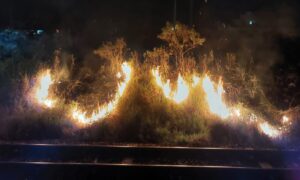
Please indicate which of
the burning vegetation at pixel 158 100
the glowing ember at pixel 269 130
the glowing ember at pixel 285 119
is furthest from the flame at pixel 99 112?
the glowing ember at pixel 285 119

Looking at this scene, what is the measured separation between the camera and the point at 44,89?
9.36 meters

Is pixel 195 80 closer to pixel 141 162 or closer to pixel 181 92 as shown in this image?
pixel 181 92

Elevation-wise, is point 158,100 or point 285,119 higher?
point 158,100

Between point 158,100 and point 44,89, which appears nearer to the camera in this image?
point 158,100

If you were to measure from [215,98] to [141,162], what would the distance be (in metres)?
2.77

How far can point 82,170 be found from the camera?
21.6 ft

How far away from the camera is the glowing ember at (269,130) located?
8.10 metres

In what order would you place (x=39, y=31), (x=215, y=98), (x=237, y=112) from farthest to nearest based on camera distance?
1. (x=39, y=31)
2. (x=215, y=98)
3. (x=237, y=112)

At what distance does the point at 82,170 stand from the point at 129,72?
11.0ft

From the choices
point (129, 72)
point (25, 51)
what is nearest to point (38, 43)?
point (25, 51)

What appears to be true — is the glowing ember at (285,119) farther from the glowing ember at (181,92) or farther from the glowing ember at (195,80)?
the glowing ember at (181,92)

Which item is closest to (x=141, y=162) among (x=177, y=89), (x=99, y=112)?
(x=99, y=112)

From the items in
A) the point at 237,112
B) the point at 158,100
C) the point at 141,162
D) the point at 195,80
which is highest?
the point at 195,80

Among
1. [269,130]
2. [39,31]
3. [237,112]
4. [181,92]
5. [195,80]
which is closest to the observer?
[269,130]
